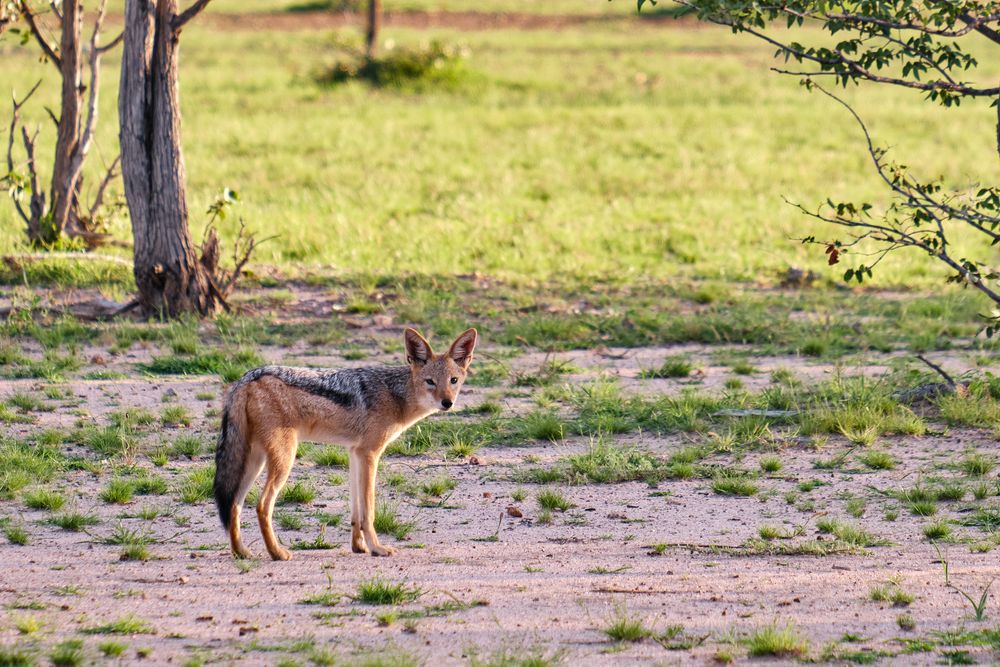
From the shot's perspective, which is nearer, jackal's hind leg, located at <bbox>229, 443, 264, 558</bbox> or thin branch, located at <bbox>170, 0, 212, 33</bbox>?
jackal's hind leg, located at <bbox>229, 443, 264, 558</bbox>

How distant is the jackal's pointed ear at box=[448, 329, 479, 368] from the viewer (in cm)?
706

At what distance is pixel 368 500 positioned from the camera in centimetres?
666

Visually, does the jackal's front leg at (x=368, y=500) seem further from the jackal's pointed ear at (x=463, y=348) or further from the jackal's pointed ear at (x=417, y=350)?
the jackal's pointed ear at (x=463, y=348)

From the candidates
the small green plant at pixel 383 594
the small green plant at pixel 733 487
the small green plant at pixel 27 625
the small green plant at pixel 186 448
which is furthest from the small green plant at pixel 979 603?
the small green plant at pixel 186 448

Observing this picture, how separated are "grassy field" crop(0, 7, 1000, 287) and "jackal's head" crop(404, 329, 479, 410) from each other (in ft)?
15.0

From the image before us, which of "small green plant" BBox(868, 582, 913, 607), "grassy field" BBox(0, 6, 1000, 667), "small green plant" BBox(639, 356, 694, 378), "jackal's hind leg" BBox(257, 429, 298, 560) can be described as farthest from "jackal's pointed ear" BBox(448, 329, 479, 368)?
"small green plant" BBox(639, 356, 694, 378)

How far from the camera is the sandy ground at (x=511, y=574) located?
5.34m

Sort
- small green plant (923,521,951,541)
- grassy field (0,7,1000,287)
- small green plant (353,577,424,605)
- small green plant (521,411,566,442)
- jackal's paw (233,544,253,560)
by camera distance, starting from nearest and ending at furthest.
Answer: small green plant (353,577,424,605) < jackal's paw (233,544,253,560) < small green plant (923,521,951,541) < small green plant (521,411,566,442) < grassy field (0,7,1000,287)

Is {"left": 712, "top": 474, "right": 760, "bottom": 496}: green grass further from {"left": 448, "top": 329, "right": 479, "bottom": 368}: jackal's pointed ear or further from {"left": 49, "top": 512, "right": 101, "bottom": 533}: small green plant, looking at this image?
{"left": 49, "top": 512, "right": 101, "bottom": 533}: small green plant

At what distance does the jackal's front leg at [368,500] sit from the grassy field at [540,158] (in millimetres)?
5339

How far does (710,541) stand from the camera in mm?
6832

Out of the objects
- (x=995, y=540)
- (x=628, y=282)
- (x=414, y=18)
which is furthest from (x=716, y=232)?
(x=414, y=18)

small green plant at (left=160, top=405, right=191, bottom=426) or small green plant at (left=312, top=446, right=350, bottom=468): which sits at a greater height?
small green plant at (left=160, top=405, right=191, bottom=426)

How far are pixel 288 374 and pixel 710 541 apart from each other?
250 cm
